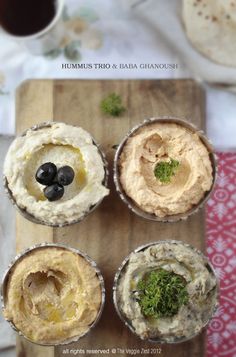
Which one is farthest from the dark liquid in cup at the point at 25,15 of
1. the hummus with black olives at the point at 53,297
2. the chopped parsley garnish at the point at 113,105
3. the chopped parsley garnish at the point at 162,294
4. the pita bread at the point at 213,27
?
the chopped parsley garnish at the point at 162,294

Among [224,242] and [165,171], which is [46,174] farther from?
[224,242]

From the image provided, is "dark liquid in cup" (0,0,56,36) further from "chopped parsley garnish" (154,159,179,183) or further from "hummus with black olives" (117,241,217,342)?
"hummus with black olives" (117,241,217,342)

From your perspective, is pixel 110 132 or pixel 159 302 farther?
pixel 110 132

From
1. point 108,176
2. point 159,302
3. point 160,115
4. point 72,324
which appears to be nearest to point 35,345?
point 72,324

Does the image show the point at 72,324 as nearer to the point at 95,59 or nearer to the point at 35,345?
the point at 35,345

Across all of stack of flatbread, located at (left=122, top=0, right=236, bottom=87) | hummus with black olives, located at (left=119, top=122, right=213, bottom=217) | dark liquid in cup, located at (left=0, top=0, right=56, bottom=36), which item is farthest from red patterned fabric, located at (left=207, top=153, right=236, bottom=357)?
dark liquid in cup, located at (left=0, top=0, right=56, bottom=36)

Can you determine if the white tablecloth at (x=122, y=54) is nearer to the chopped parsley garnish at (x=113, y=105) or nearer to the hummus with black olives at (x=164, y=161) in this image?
the chopped parsley garnish at (x=113, y=105)
